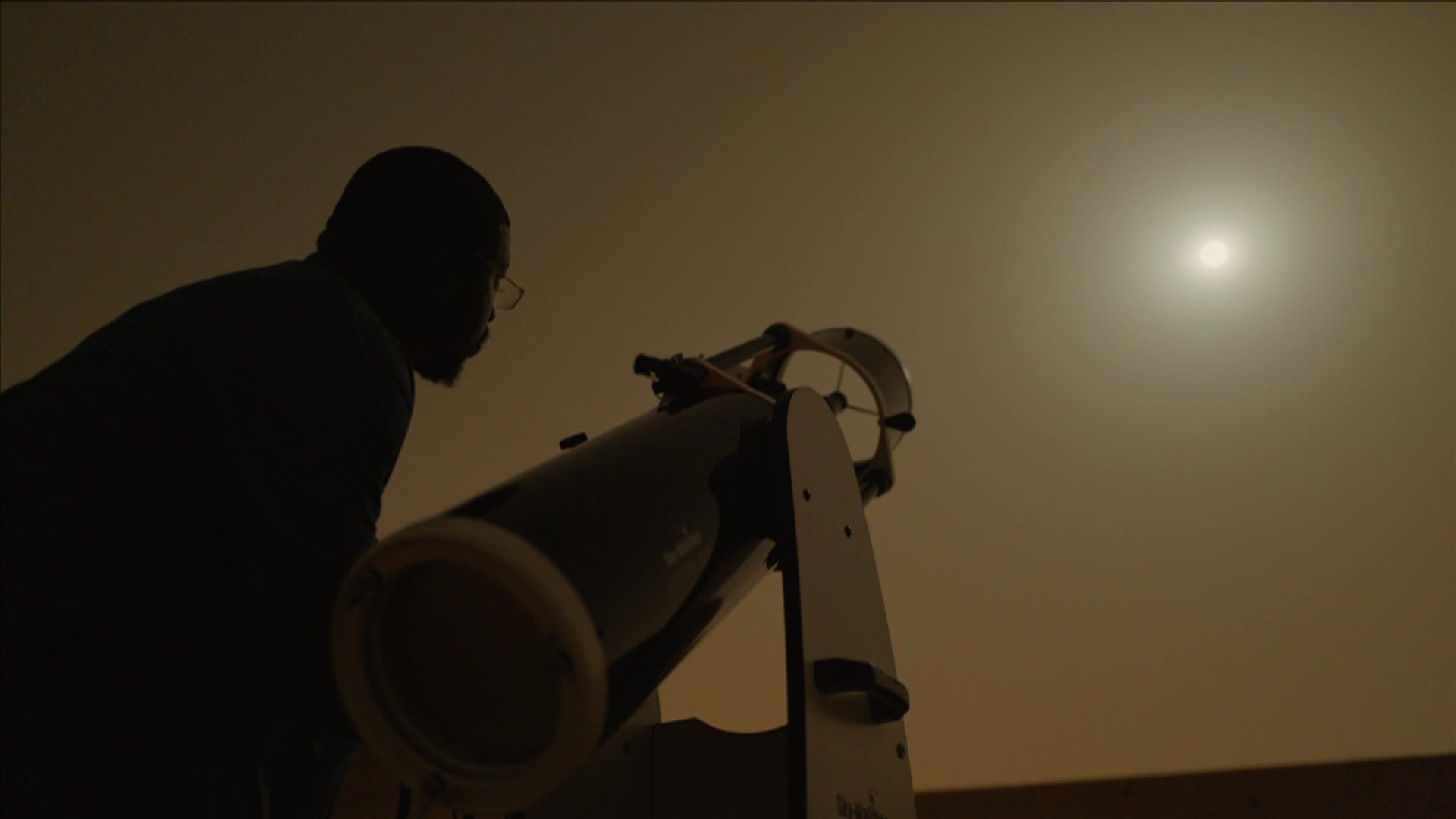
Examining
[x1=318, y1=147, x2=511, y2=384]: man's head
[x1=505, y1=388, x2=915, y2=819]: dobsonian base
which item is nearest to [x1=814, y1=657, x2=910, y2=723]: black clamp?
[x1=505, y1=388, x2=915, y2=819]: dobsonian base

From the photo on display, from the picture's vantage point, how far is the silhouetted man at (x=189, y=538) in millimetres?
694

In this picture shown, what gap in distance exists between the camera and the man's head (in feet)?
3.36

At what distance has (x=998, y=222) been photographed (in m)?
2.52

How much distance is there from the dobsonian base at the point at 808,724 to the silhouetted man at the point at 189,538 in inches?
13.9

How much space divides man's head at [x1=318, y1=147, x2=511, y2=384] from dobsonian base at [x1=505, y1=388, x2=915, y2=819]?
38 cm

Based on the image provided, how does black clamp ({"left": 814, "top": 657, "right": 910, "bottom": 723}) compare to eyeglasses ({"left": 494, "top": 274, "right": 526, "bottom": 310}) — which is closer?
black clamp ({"left": 814, "top": 657, "right": 910, "bottom": 723})

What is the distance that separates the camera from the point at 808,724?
30.8 inches

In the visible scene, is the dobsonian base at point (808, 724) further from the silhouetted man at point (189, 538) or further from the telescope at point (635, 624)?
the silhouetted man at point (189, 538)

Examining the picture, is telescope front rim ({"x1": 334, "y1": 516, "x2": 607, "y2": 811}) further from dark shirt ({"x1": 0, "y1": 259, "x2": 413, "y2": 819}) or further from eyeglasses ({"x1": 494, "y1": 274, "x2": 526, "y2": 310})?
eyeglasses ({"x1": 494, "y1": 274, "x2": 526, "y2": 310})

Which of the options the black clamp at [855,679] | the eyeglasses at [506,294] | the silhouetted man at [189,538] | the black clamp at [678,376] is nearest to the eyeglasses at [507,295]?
the eyeglasses at [506,294]

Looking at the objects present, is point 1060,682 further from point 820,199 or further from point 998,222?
point 820,199

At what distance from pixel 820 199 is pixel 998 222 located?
469 millimetres

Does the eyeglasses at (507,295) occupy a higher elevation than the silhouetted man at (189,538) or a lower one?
higher

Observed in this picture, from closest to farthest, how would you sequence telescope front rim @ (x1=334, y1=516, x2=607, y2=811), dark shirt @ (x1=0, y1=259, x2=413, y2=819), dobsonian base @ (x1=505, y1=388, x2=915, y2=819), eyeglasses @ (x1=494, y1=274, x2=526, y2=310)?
telescope front rim @ (x1=334, y1=516, x2=607, y2=811) < dark shirt @ (x1=0, y1=259, x2=413, y2=819) < dobsonian base @ (x1=505, y1=388, x2=915, y2=819) < eyeglasses @ (x1=494, y1=274, x2=526, y2=310)
